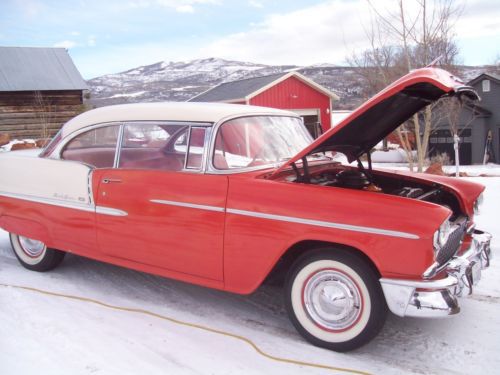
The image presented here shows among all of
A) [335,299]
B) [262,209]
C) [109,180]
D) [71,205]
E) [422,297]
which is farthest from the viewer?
[71,205]

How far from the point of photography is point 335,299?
3.09 meters

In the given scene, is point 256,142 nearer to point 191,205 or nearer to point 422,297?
point 191,205

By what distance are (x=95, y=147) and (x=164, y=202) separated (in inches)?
43.6

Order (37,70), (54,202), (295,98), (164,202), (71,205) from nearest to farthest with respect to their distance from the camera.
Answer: (164,202) → (71,205) → (54,202) → (37,70) → (295,98)

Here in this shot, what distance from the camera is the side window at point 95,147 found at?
414 cm

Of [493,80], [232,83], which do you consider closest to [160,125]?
[232,83]

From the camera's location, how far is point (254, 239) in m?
3.23

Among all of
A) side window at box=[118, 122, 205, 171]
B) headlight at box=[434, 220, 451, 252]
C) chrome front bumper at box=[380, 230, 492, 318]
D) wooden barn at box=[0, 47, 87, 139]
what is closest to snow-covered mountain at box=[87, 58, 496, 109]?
wooden barn at box=[0, 47, 87, 139]

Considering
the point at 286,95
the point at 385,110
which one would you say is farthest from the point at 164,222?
the point at 286,95

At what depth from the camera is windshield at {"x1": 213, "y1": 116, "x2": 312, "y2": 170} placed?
11.9 ft

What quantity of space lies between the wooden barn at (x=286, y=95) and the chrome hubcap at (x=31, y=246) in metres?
18.1

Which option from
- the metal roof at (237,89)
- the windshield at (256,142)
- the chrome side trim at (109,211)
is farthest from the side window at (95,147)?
the metal roof at (237,89)

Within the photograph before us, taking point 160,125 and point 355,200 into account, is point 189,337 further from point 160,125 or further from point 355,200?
point 160,125

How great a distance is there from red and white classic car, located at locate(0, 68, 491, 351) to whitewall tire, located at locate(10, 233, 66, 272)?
14mm
